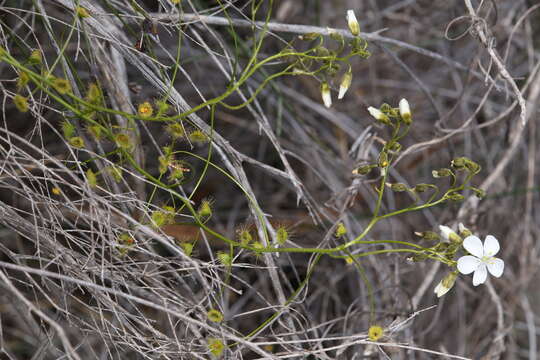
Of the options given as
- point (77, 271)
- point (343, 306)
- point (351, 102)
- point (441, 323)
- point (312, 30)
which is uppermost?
point (312, 30)

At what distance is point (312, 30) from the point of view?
144cm

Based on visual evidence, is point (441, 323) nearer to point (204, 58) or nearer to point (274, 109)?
point (274, 109)

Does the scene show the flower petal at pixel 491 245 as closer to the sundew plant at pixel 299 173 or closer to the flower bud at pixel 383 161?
the sundew plant at pixel 299 173

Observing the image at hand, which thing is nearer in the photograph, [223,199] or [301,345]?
[301,345]

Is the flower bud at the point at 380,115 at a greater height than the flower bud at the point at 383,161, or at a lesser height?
greater

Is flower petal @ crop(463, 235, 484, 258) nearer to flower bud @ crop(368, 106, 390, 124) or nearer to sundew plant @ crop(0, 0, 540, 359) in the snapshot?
sundew plant @ crop(0, 0, 540, 359)

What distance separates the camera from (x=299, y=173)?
2.12m

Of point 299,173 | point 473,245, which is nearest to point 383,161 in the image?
point 473,245

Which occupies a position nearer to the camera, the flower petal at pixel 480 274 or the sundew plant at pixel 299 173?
the flower petal at pixel 480 274

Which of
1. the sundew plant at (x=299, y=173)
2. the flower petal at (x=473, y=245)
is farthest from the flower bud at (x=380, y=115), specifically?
the flower petal at (x=473, y=245)

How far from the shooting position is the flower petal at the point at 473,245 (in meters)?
1.15

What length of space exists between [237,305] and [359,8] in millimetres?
1289

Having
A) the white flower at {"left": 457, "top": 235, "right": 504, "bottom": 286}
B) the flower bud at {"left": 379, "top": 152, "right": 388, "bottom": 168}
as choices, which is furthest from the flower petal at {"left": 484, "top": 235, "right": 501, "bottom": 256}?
the flower bud at {"left": 379, "top": 152, "right": 388, "bottom": 168}

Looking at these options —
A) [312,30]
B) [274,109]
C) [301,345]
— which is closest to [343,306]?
[301,345]
